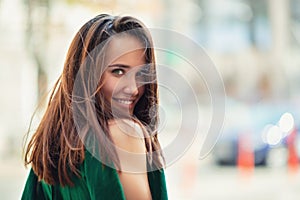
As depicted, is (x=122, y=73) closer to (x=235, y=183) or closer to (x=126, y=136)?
(x=126, y=136)

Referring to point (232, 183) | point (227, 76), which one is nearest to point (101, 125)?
point (232, 183)

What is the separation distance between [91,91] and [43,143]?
0.13 metres

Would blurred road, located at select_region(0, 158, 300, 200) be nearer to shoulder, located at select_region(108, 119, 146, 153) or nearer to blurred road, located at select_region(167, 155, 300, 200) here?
blurred road, located at select_region(167, 155, 300, 200)

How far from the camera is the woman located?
0.86 m

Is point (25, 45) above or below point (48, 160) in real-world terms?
above

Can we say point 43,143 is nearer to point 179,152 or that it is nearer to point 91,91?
point 91,91

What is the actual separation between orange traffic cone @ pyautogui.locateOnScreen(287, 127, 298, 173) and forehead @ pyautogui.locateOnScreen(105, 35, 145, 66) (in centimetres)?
235

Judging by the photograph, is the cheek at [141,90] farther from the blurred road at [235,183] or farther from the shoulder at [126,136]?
the blurred road at [235,183]

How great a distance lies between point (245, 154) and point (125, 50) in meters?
2.68

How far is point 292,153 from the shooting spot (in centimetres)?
317

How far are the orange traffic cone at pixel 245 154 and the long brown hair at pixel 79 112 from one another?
2513mm

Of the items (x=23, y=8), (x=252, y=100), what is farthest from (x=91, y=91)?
(x=252, y=100)

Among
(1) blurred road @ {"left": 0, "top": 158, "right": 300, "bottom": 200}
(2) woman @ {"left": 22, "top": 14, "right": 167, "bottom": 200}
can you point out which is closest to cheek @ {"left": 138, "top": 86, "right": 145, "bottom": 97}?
(2) woman @ {"left": 22, "top": 14, "right": 167, "bottom": 200}

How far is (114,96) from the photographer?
0.90 m
